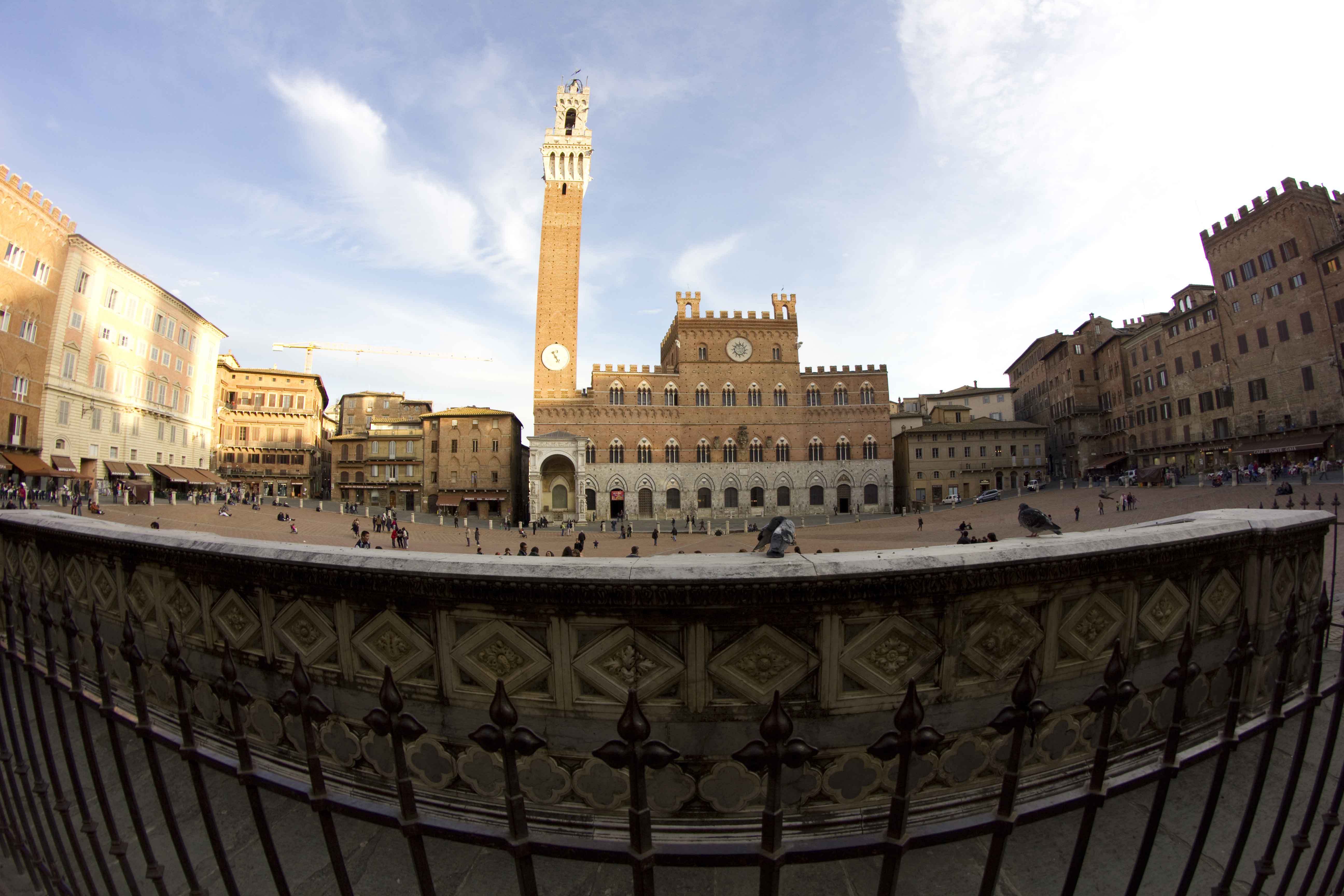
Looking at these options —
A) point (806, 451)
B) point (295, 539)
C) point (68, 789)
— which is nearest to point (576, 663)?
point (68, 789)

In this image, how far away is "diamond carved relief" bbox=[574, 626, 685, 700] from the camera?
8.79ft

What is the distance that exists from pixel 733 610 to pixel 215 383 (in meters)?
63.1

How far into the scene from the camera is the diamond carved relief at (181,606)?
3.57 meters

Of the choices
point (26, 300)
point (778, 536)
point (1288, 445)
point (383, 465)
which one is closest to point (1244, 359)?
point (1288, 445)

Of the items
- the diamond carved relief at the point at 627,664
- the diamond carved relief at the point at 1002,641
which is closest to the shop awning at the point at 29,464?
the diamond carved relief at the point at 627,664

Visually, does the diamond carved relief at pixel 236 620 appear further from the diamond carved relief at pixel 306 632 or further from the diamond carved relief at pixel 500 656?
the diamond carved relief at pixel 500 656

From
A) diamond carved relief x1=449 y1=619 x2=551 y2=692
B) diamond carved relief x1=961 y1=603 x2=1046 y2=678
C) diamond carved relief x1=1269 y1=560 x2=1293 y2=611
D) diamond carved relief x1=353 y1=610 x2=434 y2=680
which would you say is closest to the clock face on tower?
diamond carved relief x1=353 y1=610 x2=434 y2=680

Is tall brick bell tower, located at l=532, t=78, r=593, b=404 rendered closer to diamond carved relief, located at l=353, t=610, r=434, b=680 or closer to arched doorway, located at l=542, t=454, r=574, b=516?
arched doorway, located at l=542, t=454, r=574, b=516

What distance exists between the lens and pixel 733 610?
2.63 meters

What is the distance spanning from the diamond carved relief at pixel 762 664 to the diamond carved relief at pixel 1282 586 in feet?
12.6

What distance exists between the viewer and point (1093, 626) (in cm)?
322

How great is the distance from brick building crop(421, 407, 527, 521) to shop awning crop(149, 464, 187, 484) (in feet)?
53.4

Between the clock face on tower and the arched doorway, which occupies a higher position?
the clock face on tower

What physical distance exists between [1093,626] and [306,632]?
15.0ft
